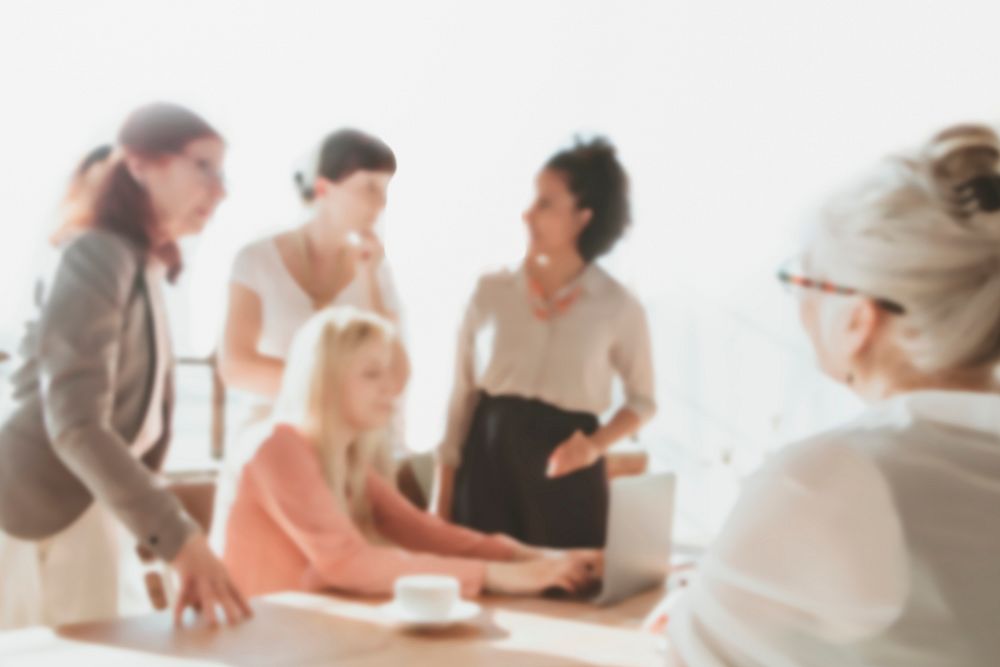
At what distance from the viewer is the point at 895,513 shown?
2.46 ft

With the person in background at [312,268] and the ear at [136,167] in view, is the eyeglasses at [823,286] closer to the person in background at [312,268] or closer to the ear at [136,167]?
the ear at [136,167]

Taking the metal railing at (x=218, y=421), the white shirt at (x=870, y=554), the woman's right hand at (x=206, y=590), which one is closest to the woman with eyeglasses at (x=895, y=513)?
the white shirt at (x=870, y=554)

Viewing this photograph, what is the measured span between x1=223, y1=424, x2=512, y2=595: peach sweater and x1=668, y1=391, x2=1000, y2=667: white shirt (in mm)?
712

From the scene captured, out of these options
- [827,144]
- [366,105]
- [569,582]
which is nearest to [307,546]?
[569,582]

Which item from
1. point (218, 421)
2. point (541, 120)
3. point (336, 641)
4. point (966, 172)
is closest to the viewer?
point (966, 172)

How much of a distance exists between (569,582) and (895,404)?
0.74 m

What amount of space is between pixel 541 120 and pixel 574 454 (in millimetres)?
1214

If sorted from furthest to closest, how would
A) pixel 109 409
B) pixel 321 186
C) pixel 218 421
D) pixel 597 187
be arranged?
pixel 218 421 → pixel 597 187 → pixel 321 186 → pixel 109 409

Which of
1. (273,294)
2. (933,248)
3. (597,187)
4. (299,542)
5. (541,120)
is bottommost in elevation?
(299,542)

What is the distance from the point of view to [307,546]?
1479 mm

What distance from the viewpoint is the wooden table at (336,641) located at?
40.1 inches

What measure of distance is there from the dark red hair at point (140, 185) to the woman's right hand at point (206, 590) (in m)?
0.43

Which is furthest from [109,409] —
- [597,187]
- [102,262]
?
[597,187]

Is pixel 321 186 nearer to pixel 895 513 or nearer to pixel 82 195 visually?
pixel 82 195
